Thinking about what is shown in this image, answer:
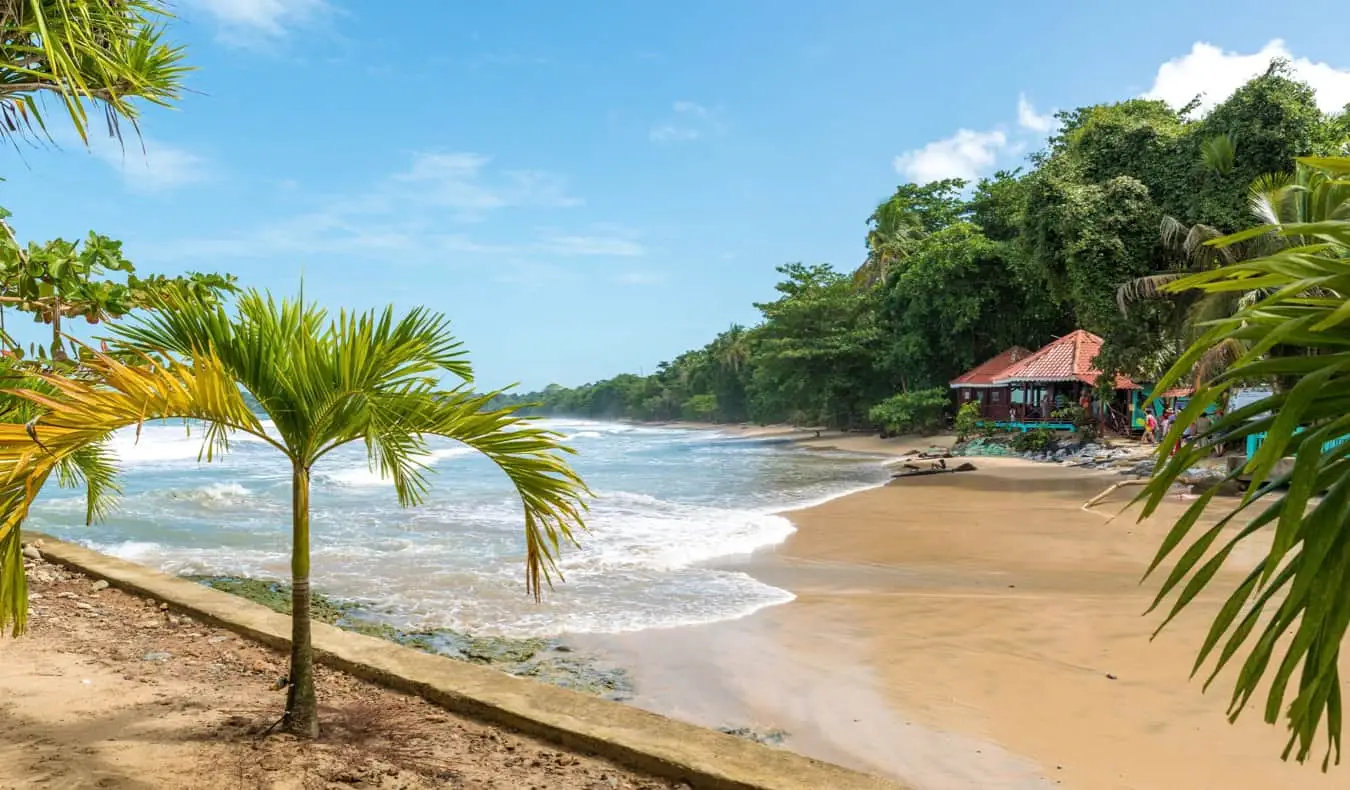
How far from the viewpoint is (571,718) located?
3.41 meters

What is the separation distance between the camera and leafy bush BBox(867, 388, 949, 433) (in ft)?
104

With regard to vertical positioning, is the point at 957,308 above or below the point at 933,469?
A: above

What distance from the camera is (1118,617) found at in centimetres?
668

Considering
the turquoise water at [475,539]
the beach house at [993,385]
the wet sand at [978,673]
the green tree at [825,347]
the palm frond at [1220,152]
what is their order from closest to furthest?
the wet sand at [978,673] → the turquoise water at [475,539] → the palm frond at [1220,152] → the beach house at [993,385] → the green tree at [825,347]

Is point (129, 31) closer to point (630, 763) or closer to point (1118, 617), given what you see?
point (630, 763)

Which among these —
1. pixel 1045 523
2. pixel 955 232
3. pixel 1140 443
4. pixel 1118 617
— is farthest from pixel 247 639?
pixel 955 232

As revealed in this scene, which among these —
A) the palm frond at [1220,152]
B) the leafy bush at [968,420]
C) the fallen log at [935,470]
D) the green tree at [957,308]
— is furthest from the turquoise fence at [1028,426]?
the palm frond at [1220,152]

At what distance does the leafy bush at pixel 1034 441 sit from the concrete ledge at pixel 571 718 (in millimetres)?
23602

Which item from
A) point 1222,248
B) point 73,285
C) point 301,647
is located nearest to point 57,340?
point 73,285

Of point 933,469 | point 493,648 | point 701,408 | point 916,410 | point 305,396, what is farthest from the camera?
point 701,408

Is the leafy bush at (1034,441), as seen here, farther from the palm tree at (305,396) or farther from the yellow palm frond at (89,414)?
the yellow palm frond at (89,414)

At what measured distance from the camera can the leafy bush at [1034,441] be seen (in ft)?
80.6

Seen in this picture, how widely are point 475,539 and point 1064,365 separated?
69.3ft

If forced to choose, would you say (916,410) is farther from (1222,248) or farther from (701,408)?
(701,408)
